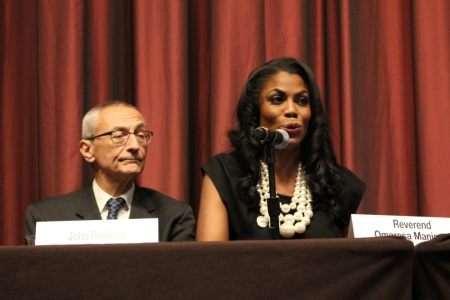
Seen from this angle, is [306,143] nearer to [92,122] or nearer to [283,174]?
[283,174]

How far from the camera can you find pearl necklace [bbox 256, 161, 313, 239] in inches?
81.8

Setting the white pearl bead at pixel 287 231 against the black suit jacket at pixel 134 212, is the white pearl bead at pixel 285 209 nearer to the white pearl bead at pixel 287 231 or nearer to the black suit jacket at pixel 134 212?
the white pearl bead at pixel 287 231

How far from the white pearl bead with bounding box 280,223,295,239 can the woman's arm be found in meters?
0.19

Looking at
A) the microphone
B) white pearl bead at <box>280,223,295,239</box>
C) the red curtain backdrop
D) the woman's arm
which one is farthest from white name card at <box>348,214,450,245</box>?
the red curtain backdrop

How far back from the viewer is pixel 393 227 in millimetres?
1600

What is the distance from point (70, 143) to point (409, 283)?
1673 millimetres

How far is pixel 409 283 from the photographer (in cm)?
120

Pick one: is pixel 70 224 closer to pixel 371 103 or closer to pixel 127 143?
pixel 127 143

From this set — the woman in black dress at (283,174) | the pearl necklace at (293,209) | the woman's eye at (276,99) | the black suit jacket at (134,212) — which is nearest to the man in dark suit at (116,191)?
the black suit jacket at (134,212)

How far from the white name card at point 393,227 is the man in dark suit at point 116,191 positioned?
0.70 metres

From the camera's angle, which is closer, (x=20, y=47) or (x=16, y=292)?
(x=16, y=292)

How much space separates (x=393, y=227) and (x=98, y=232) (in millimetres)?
750

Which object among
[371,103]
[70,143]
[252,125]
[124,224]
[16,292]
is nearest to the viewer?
[16,292]

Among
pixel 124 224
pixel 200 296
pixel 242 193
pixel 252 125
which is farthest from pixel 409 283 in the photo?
pixel 252 125
